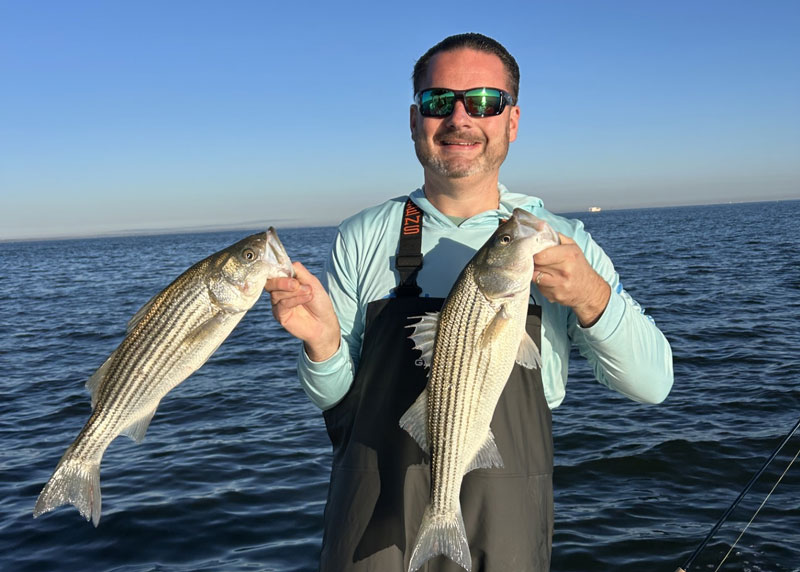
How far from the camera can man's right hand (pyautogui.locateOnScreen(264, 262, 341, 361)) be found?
3.59 m

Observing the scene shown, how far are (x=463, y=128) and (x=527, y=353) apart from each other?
1.40 m

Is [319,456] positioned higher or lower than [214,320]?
lower

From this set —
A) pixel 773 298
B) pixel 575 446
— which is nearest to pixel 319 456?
pixel 575 446

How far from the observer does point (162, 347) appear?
3877 millimetres

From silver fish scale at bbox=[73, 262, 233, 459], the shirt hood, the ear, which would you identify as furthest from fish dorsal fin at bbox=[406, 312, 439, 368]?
the ear

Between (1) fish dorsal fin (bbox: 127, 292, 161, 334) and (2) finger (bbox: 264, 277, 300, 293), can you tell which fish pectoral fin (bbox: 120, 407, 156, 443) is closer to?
(1) fish dorsal fin (bbox: 127, 292, 161, 334)

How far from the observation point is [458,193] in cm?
416

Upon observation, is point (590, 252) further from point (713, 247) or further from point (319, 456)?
point (713, 247)

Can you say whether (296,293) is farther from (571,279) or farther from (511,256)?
(571,279)

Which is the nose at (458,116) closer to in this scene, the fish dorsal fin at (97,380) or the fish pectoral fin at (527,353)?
the fish pectoral fin at (527,353)

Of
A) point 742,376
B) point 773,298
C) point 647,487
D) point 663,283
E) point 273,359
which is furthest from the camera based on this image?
point 663,283

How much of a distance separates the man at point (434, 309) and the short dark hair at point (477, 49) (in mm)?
10

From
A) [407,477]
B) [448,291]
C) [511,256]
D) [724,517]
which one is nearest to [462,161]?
[448,291]

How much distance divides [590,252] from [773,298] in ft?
75.5
